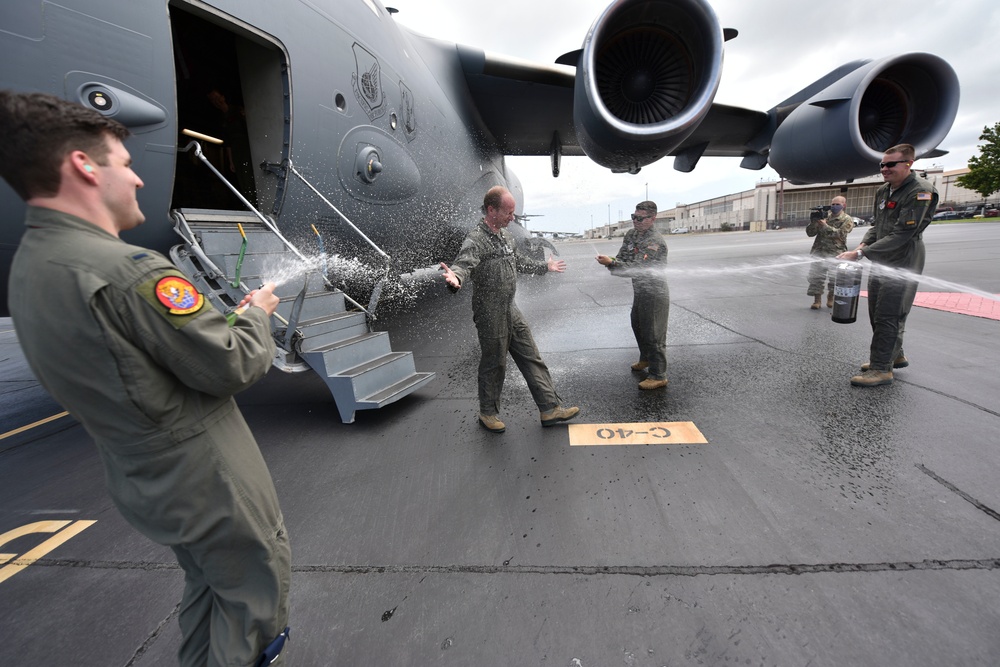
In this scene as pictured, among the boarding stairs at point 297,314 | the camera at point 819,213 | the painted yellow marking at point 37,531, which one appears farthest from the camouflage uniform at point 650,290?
the camera at point 819,213

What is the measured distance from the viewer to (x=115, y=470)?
1218mm

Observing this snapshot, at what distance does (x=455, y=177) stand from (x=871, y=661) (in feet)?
22.6

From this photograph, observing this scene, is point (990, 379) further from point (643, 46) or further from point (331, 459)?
point (331, 459)

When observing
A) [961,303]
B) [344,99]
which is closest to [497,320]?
[344,99]

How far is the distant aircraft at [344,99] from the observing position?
2752 millimetres

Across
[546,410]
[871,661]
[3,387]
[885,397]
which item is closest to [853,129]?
[885,397]

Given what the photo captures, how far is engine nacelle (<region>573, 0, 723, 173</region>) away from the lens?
3980mm

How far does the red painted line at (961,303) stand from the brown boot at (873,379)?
351 centimetres

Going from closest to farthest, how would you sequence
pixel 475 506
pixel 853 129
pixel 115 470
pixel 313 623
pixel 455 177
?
pixel 115 470
pixel 313 623
pixel 475 506
pixel 853 129
pixel 455 177

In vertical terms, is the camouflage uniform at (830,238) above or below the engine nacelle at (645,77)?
below

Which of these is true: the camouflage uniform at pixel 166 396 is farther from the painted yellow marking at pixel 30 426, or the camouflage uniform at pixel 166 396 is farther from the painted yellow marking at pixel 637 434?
the painted yellow marking at pixel 30 426

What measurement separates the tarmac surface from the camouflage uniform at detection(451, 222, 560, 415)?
345mm

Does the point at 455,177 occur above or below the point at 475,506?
above

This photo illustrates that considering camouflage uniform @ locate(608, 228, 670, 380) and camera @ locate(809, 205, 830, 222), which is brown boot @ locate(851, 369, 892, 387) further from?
camera @ locate(809, 205, 830, 222)
